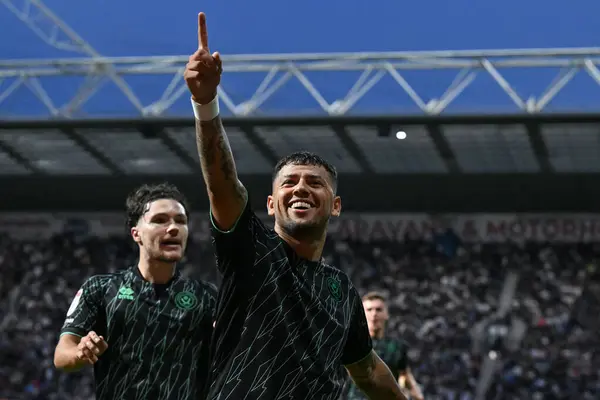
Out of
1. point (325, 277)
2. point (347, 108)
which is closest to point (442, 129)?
point (347, 108)

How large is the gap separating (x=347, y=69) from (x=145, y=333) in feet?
42.6

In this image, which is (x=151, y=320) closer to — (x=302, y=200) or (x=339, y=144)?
(x=302, y=200)

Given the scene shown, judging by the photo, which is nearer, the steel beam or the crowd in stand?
the steel beam

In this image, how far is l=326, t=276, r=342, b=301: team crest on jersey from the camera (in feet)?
13.5

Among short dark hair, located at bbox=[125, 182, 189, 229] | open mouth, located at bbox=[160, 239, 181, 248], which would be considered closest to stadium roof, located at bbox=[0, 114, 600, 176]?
short dark hair, located at bbox=[125, 182, 189, 229]

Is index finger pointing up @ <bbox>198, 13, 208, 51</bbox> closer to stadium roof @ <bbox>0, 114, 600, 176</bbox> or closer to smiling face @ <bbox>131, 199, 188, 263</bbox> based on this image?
smiling face @ <bbox>131, 199, 188, 263</bbox>

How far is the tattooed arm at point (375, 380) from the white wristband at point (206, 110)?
152 centimetres

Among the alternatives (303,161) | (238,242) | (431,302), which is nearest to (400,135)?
(431,302)

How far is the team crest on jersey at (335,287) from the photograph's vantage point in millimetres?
4121

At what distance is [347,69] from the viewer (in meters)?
18.1

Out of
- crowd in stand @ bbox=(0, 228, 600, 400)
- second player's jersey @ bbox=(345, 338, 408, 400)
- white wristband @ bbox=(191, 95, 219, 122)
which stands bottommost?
white wristband @ bbox=(191, 95, 219, 122)

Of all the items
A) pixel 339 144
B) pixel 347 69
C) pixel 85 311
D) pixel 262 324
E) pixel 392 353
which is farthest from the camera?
pixel 339 144

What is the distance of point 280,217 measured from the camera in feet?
12.8

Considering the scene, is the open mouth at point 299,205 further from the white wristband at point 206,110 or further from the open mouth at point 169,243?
the open mouth at point 169,243
